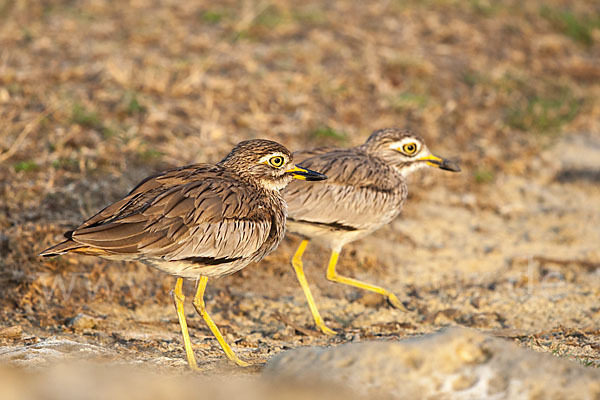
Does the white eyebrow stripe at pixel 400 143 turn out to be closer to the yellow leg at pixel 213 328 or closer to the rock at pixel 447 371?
the yellow leg at pixel 213 328

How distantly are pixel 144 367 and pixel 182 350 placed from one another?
66 centimetres

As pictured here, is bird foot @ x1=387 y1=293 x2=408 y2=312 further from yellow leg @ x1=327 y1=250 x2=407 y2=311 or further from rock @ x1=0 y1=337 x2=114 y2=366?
rock @ x1=0 y1=337 x2=114 y2=366

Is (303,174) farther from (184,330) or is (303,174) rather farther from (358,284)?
(184,330)

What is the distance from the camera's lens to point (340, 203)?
5852 mm

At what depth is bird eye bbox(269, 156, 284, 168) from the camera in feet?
16.8

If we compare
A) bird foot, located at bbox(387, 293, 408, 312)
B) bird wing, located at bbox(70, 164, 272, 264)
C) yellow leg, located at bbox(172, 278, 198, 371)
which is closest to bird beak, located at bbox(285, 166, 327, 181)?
bird wing, located at bbox(70, 164, 272, 264)

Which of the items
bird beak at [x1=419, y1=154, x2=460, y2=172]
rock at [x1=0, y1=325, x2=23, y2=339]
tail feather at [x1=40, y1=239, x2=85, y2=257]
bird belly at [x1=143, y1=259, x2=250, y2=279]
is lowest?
rock at [x1=0, y1=325, x2=23, y2=339]

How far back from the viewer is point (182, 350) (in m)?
4.85

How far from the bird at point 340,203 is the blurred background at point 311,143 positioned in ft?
1.07

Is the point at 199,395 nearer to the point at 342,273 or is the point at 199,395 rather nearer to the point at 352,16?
the point at 342,273

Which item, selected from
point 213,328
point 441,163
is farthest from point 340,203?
point 213,328

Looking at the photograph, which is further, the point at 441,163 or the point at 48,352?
the point at 441,163

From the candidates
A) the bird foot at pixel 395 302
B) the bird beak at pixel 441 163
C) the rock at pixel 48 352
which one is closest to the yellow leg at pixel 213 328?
the rock at pixel 48 352

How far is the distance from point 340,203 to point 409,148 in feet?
3.43
